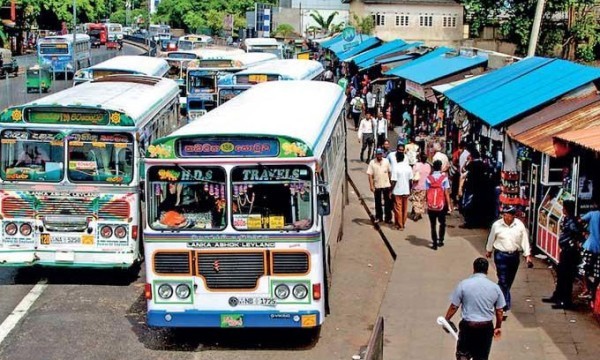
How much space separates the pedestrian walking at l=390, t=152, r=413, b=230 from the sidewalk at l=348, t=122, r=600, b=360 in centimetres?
53

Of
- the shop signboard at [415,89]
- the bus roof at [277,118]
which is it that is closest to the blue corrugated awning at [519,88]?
the bus roof at [277,118]

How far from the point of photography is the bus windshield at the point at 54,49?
55.7 meters

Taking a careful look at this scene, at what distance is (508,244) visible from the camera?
11.8 metres

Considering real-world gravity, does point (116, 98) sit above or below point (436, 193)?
above

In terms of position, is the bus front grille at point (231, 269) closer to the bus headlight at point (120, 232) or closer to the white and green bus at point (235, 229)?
the white and green bus at point (235, 229)

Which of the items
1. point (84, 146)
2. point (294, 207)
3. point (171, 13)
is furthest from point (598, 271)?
point (171, 13)

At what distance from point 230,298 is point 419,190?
8.62 meters

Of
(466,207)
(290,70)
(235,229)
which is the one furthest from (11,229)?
(290,70)

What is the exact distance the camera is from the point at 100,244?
535 inches

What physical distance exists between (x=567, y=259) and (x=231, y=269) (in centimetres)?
451

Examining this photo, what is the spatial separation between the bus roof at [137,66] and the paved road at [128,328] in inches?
607

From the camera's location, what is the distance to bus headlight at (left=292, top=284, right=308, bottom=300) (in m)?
10.8

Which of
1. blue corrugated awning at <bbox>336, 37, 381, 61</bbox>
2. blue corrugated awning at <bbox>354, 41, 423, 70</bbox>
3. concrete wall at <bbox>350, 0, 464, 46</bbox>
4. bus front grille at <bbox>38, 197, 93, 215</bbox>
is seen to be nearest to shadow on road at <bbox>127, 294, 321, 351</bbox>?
bus front grille at <bbox>38, 197, 93, 215</bbox>

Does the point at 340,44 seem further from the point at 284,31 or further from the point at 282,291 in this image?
the point at 282,291
